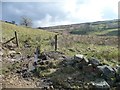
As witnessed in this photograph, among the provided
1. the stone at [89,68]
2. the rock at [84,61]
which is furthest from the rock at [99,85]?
the rock at [84,61]

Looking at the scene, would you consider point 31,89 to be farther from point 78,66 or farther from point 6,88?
point 78,66

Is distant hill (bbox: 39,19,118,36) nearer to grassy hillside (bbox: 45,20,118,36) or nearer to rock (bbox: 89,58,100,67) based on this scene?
grassy hillside (bbox: 45,20,118,36)

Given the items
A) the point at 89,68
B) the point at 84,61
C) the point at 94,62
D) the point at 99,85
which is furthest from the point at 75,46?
the point at 99,85

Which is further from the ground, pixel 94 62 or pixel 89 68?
pixel 94 62

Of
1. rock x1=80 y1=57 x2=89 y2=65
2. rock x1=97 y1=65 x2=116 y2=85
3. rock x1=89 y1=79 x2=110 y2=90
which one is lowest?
rock x1=89 y1=79 x2=110 y2=90

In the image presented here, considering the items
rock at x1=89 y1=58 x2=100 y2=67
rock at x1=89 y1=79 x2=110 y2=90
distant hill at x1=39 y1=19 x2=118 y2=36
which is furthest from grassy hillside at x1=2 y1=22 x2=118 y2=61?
distant hill at x1=39 y1=19 x2=118 y2=36

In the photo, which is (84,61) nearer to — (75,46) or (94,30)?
(75,46)

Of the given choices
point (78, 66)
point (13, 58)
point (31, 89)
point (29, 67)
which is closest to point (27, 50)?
point (13, 58)

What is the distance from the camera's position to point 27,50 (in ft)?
68.1

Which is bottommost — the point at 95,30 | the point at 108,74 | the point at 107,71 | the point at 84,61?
the point at 108,74

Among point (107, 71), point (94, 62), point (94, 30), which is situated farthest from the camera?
point (94, 30)

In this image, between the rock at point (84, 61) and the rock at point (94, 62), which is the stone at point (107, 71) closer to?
the rock at point (94, 62)

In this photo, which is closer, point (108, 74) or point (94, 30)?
point (108, 74)

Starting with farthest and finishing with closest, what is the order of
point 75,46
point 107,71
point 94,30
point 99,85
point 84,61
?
point 94,30 < point 75,46 < point 84,61 < point 107,71 < point 99,85
